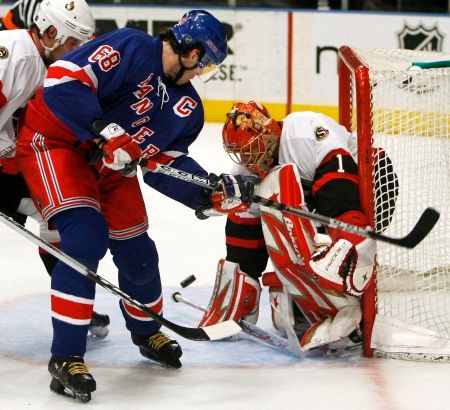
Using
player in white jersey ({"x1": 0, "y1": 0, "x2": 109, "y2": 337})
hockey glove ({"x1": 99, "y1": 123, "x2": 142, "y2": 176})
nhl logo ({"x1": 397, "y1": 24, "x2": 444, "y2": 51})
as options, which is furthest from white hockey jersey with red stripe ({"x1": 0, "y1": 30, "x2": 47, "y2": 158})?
nhl logo ({"x1": 397, "y1": 24, "x2": 444, "y2": 51})

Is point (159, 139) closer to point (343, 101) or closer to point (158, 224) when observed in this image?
point (343, 101)

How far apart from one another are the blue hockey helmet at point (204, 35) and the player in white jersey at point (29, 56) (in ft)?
1.36

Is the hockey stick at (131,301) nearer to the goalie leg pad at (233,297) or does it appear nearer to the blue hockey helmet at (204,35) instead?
the goalie leg pad at (233,297)

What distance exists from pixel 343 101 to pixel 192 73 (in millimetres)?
887

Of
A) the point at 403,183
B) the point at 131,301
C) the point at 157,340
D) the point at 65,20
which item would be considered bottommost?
the point at 157,340

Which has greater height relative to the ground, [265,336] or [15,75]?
[15,75]

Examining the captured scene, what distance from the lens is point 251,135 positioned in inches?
126

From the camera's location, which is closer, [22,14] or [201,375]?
[201,375]

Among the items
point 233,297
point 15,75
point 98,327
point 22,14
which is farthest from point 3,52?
point 22,14

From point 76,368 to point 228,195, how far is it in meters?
0.62

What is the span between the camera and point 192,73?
3146 millimetres

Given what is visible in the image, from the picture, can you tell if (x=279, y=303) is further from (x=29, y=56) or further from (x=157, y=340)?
(x=29, y=56)

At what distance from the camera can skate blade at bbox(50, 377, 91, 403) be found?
9.44 ft

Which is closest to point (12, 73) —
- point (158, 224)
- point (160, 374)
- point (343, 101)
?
point (160, 374)
